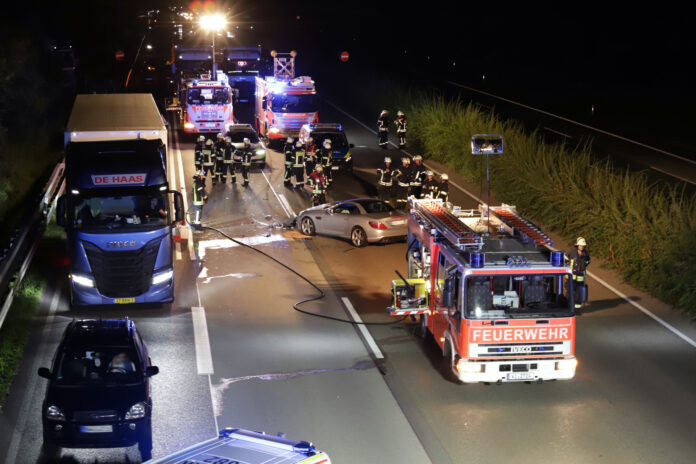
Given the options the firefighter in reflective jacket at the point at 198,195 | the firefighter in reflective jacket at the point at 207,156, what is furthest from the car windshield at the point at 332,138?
the firefighter in reflective jacket at the point at 198,195

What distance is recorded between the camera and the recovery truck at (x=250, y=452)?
7234mm

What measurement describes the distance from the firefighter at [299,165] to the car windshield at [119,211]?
515 inches

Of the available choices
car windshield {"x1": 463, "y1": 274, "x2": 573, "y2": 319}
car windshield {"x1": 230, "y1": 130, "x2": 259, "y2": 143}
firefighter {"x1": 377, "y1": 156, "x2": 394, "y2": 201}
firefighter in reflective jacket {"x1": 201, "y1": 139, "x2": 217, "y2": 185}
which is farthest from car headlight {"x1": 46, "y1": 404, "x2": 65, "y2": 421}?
car windshield {"x1": 230, "y1": 130, "x2": 259, "y2": 143}

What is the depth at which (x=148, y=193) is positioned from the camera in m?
17.6

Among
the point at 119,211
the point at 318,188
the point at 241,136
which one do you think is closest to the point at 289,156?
the point at 241,136

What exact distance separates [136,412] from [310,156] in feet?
64.8

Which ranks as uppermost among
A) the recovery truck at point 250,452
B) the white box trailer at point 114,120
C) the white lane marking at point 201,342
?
the white box trailer at point 114,120

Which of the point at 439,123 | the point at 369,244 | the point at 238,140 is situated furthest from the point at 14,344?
the point at 439,123

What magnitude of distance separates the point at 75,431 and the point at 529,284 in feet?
21.7

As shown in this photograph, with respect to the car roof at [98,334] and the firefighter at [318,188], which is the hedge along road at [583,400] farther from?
the firefighter at [318,188]

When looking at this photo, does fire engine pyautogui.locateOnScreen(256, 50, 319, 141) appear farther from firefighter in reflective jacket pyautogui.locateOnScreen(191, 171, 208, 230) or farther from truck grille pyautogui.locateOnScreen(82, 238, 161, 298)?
truck grille pyautogui.locateOnScreen(82, 238, 161, 298)

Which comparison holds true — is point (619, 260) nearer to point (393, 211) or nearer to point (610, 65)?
point (393, 211)

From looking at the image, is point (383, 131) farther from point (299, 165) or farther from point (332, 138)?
point (299, 165)

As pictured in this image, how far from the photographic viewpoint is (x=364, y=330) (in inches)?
678
